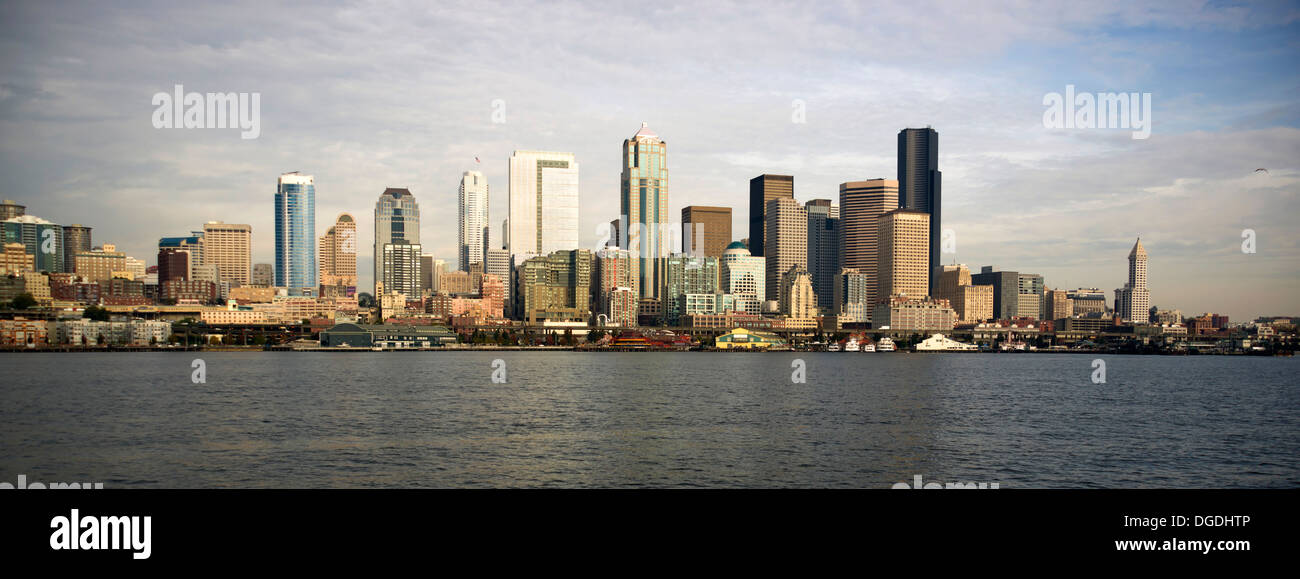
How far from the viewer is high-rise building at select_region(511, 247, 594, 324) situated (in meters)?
167

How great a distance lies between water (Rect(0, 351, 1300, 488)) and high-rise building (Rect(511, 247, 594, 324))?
401 ft

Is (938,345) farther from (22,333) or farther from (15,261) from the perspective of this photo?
(22,333)

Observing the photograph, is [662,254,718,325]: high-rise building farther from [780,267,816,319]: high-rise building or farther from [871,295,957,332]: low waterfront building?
[871,295,957,332]: low waterfront building

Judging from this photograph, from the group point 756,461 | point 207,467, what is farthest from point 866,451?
point 207,467

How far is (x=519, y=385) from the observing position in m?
44.4

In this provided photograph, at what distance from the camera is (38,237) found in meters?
61.3

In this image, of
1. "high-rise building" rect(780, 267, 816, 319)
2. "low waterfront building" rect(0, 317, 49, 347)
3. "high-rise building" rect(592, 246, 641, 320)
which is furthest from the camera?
"high-rise building" rect(592, 246, 641, 320)

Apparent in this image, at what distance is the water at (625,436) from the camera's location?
57.8 feet

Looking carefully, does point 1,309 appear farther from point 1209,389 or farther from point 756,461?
point 1209,389

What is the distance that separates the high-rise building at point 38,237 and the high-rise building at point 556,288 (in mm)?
80462
